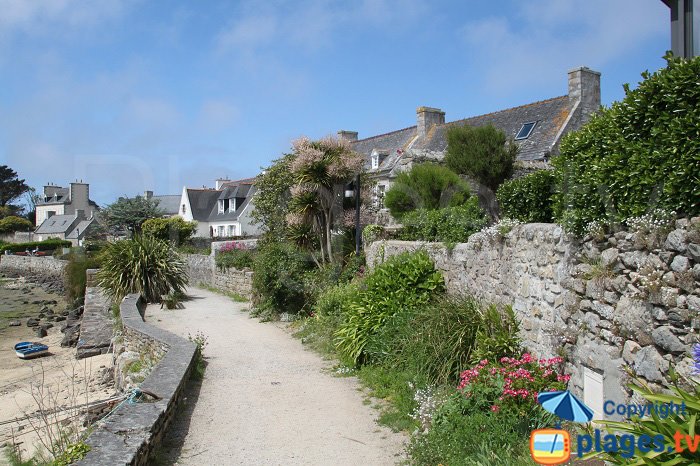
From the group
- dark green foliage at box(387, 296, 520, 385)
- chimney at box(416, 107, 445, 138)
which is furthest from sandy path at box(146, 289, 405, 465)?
chimney at box(416, 107, 445, 138)

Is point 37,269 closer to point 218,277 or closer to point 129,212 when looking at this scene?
point 129,212

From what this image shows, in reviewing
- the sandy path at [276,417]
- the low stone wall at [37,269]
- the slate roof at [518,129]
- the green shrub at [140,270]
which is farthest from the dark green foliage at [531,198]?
the low stone wall at [37,269]

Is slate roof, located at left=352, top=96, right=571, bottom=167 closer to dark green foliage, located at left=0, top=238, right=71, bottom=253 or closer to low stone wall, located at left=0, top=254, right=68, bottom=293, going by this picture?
low stone wall, located at left=0, top=254, right=68, bottom=293

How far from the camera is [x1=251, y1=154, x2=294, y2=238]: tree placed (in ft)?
59.1

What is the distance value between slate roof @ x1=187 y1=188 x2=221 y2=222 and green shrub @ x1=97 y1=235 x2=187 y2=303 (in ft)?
94.9

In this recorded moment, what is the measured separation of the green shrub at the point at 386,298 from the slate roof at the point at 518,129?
11372 mm

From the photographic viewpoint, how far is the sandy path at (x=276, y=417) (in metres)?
5.56

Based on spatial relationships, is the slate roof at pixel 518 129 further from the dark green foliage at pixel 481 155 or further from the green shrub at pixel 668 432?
the green shrub at pixel 668 432

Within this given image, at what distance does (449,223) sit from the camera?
9.98 m

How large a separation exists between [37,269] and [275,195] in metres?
33.7

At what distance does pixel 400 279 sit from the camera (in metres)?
9.41

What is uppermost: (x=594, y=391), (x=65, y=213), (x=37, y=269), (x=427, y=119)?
(x=427, y=119)

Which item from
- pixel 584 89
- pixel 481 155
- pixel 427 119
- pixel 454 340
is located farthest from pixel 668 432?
pixel 427 119

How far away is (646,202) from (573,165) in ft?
3.87
